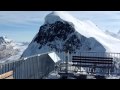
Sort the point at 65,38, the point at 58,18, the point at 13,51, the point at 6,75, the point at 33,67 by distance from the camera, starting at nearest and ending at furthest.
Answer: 1. the point at 6,75
2. the point at 33,67
3. the point at 13,51
4. the point at 65,38
5. the point at 58,18

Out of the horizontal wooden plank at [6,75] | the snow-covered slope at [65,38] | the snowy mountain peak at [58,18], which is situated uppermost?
the snowy mountain peak at [58,18]

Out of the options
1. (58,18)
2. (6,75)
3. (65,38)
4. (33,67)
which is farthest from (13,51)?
(6,75)

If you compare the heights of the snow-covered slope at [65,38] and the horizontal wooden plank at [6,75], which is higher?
the snow-covered slope at [65,38]

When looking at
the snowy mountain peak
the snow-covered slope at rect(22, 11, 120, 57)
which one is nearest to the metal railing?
the snow-covered slope at rect(22, 11, 120, 57)

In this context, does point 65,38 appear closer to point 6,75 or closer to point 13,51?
point 13,51

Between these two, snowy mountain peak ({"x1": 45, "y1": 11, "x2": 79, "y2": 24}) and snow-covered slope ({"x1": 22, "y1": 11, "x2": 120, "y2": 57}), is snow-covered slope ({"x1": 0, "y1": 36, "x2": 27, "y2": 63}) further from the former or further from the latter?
snowy mountain peak ({"x1": 45, "y1": 11, "x2": 79, "y2": 24})

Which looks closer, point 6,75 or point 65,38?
point 6,75

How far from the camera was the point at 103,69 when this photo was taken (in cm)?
952

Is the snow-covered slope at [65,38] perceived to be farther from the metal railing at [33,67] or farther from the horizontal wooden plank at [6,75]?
the horizontal wooden plank at [6,75]

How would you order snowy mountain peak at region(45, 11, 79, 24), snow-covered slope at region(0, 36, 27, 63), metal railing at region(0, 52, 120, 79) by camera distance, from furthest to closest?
snowy mountain peak at region(45, 11, 79, 24) → snow-covered slope at region(0, 36, 27, 63) → metal railing at region(0, 52, 120, 79)

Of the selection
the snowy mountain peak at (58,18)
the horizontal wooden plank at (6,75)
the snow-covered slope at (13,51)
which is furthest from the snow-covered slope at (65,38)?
the horizontal wooden plank at (6,75)

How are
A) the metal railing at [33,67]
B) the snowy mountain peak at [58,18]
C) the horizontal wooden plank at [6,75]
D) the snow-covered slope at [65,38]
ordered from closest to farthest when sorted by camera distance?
the horizontal wooden plank at [6,75] < the metal railing at [33,67] < the snow-covered slope at [65,38] < the snowy mountain peak at [58,18]

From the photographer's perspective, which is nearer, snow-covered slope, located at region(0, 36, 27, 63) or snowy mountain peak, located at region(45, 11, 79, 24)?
snow-covered slope, located at region(0, 36, 27, 63)
